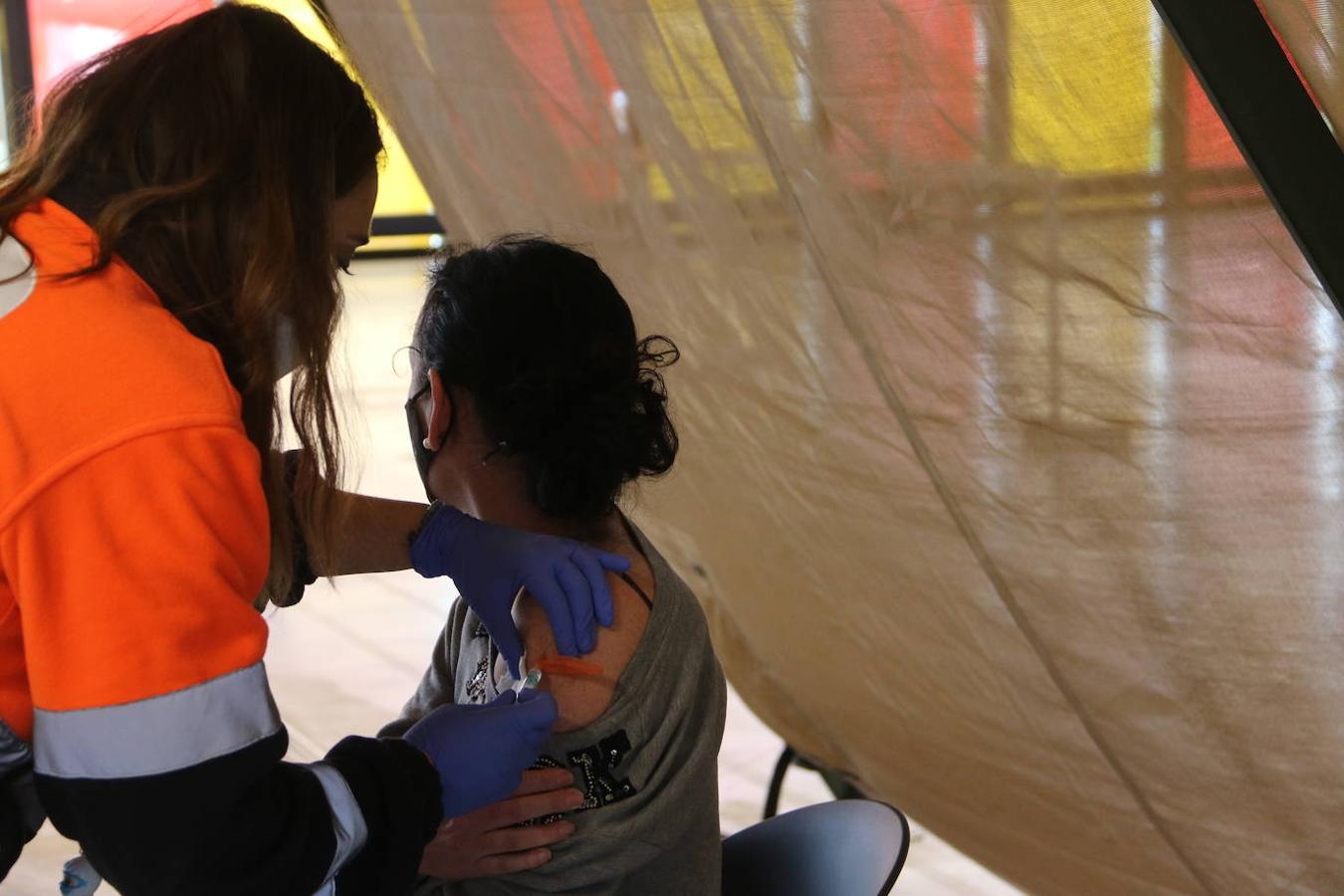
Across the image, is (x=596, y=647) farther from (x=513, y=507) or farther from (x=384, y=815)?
(x=384, y=815)

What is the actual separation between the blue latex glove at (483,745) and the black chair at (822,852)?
0.34m

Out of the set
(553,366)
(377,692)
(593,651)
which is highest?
(553,366)

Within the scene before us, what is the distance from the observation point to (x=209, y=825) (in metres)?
0.84

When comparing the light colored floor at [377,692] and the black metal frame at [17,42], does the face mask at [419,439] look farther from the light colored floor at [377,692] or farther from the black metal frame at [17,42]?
the black metal frame at [17,42]

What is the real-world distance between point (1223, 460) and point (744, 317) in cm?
61

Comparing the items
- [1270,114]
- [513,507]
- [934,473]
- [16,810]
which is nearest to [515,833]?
[513,507]

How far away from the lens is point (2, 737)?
2.96 ft

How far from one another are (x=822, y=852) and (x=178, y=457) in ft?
2.70

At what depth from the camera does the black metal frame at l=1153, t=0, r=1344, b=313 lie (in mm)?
1108

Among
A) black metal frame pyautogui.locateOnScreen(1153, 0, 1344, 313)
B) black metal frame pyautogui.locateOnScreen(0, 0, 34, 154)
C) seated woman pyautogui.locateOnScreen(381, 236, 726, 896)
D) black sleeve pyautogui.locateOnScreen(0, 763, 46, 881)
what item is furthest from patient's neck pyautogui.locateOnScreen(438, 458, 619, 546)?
black metal frame pyautogui.locateOnScreen(0, 0, 34, 154)

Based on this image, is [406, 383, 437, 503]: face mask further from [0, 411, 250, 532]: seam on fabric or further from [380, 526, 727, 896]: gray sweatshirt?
[0, 411, 250, 532]: seam on fabric

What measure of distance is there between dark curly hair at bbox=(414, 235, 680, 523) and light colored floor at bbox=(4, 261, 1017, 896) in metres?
0.56

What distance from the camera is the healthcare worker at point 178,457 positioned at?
0.80m

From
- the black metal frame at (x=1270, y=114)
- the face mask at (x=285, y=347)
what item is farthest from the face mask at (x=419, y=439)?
the black metal frame at (x=1270, y=114)
